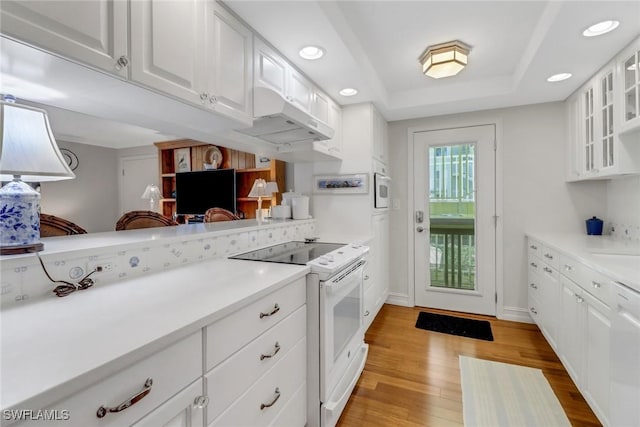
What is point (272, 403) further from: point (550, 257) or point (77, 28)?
point (550, 257)

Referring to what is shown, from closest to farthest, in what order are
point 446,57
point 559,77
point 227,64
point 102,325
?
point 102,325 < point 227,64 < point 446,57 < point 559,77

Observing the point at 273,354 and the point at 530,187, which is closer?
the point at 273,354

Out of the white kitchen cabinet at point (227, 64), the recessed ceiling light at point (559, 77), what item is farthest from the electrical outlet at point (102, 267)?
the recessed ceiling light at point (559, 77)

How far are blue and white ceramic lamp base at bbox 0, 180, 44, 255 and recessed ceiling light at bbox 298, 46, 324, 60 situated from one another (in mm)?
1603

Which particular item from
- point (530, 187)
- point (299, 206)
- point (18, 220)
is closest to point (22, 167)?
point (18, 220)

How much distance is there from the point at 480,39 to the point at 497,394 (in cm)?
244

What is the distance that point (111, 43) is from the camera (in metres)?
0.96

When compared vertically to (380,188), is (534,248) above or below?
below

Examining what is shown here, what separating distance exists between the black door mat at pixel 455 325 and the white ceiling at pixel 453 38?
221cm

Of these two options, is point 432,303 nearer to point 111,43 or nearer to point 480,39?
point 480,39

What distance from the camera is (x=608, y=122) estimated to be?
80.0 inches

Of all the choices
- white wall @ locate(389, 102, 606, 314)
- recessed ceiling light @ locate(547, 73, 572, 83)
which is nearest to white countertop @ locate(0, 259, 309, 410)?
recessed ceiling light @ locate(547, 73, 572, 83)

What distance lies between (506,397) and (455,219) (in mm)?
1804

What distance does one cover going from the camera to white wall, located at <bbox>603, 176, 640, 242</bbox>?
215cm
